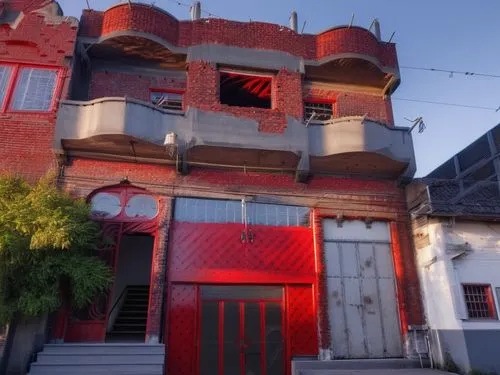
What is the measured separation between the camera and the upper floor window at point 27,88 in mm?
12109

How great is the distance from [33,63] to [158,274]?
7.47 meters

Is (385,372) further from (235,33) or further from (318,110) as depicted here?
(235,33)

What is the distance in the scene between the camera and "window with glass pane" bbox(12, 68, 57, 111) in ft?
39.9

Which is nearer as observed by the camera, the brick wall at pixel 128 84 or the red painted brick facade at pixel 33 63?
the red painted brick facade at pixel 33 63

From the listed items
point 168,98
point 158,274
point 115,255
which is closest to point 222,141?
point 168,98

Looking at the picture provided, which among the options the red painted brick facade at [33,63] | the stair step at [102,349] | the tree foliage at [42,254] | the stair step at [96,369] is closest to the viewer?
the tree foliage at [42,254]

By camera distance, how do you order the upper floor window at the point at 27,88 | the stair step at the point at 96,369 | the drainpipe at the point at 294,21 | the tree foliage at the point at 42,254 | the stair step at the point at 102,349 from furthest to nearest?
the drainpipe at the point at 294,21 < the upper floor window at the point at 27,88 < the stair step at the point at 102,349 < the stair step at the point at 96,369 < the tree foliage at the point at 42,254

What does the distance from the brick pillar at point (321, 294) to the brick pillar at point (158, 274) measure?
4.29 meters

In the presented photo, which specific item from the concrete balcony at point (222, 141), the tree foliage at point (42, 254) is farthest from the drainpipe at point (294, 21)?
the tree foliage at point (42, 254)

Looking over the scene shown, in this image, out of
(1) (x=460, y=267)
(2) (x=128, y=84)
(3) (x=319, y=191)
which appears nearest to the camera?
(1) (x=460, y=267)

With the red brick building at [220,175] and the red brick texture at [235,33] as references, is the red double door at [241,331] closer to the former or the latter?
the red brick building at [220,175]

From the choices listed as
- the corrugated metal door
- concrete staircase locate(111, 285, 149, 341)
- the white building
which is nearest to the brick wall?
the corrugated metal door

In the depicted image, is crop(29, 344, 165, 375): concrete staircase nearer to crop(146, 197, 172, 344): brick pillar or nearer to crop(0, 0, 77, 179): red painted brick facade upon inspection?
crop(146, 197, 172, 344): brick pillar

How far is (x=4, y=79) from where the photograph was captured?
40.3ft
